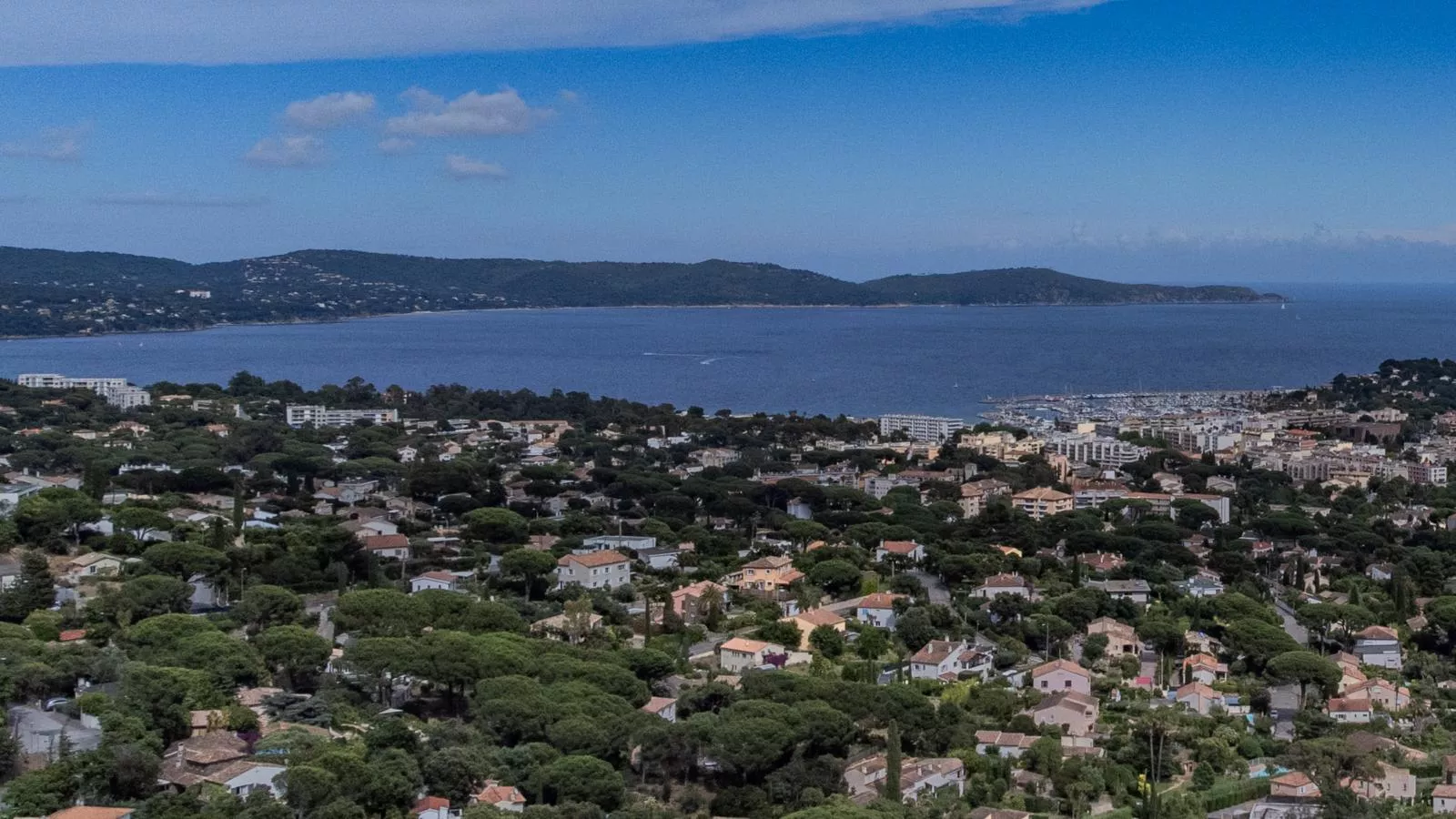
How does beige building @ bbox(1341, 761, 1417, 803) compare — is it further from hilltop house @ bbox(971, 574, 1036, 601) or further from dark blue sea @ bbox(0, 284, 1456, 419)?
dark blue sea @ bbox(0, 284, 1456, 419)

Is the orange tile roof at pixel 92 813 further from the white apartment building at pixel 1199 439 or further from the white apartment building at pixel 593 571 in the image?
the white apartment building at pixel 1199 439

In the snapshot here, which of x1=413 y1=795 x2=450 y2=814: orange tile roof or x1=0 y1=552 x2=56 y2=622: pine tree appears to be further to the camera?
x1=0 y1=552 x2=56 y2=622: pine tree

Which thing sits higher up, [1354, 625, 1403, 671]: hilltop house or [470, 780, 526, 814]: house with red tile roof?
[470, 780, 526, 814]: house with red tile roof

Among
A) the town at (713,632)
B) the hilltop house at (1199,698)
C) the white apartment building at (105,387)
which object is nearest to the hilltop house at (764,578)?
the town at (713,632)

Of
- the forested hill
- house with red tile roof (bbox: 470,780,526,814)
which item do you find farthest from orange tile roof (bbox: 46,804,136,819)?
the forested hill

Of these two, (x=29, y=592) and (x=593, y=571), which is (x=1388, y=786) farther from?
(x=29, y=592)

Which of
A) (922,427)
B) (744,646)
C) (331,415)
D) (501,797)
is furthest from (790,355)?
(501,797)
